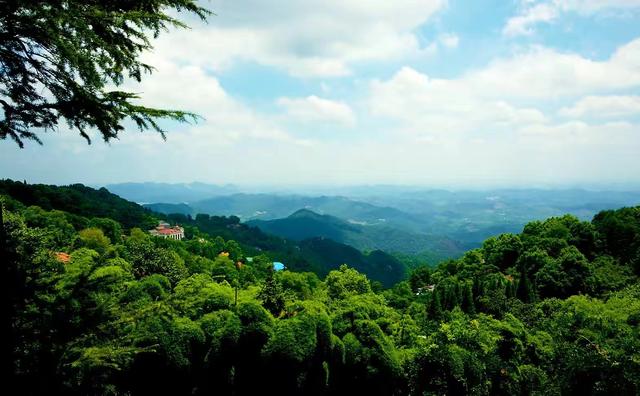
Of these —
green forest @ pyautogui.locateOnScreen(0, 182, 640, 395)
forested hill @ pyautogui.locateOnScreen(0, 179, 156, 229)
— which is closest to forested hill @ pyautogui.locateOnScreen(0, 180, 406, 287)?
forested hill @ pyautogui.locateOnScreen(0, 179, 156, 229)

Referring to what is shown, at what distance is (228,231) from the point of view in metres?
119

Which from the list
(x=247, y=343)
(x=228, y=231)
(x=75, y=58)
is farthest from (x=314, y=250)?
(x=75, y=58)

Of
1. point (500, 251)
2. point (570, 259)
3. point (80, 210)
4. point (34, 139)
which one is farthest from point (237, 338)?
point (80, 210)

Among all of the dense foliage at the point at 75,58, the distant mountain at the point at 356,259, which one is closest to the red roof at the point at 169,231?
the distant mountain at the point at 356,259

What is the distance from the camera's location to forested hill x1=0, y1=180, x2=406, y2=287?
56.1m

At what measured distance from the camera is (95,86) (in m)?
5.04

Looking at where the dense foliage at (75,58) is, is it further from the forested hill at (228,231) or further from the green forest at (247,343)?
the forested hill at (228,231)

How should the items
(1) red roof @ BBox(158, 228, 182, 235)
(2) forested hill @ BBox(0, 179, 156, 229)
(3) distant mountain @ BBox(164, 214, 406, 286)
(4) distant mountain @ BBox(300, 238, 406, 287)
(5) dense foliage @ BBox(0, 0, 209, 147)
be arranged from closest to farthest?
1. (5) dense foliage @ BBox(0, 0, 209, 147)
2. (2) forested hill @ BBox(0, 179, 156, 229)
3. (1) red roof @ BBox(158, 228, 182, 235)
4. (3) distant mountain @ BBox(164, 214, 406, 286)
5. (4) distant mountain @ BBox(300, 238, 406, 287)

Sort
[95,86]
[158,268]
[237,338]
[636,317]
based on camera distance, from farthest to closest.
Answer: [158,268] → [636,317] → [237,338] → [95,86]

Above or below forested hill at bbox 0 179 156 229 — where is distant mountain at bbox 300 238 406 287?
below

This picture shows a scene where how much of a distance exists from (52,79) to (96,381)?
4192mm

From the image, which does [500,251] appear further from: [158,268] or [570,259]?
[158,268]

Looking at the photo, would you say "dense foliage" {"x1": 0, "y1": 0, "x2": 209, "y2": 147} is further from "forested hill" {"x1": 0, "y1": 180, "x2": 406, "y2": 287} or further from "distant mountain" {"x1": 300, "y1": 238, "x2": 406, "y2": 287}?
"distant mountain" {"x1": 300, "y1": 238, "x2": 406, "y2": 287}

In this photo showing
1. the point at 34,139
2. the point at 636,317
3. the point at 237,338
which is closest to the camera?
the point at 34,139
